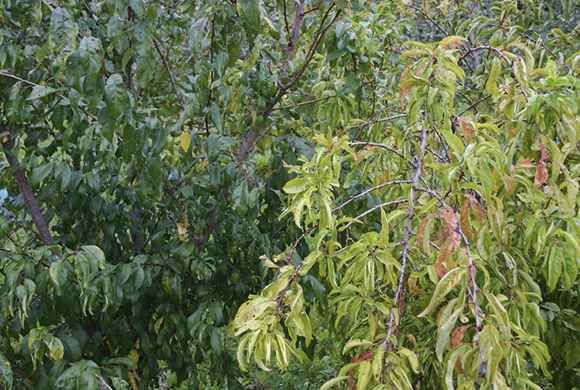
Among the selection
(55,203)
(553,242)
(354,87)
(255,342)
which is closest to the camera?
(255,342)

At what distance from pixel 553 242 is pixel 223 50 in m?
1.03

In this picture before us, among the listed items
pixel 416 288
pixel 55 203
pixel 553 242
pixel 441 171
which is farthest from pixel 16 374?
pixel 553 242

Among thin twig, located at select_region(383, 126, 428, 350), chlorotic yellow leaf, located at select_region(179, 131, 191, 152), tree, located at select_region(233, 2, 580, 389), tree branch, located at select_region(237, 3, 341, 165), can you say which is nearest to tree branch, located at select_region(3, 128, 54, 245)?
chlorotic yellow leaf, located at select_region(179, 131, 191, 152)

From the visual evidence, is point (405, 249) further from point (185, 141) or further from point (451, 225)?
point (185, 141)

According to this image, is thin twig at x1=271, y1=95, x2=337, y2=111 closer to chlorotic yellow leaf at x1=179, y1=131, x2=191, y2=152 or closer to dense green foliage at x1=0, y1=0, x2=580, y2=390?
dense green foliage at x1=0, y1=0, x2=580, y2=390

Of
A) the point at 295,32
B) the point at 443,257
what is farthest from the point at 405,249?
the point at 295,32

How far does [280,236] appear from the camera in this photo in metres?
2.63

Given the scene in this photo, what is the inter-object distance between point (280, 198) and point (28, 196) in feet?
2.65

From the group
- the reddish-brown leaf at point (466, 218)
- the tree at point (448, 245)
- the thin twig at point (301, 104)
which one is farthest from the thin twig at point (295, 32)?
the reddish-brown leaf at point (466, 218)

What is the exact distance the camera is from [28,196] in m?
2.46

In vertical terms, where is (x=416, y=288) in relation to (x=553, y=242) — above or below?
below

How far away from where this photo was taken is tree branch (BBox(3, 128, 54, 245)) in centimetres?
237

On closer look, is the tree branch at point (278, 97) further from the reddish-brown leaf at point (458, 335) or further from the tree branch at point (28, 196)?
the reddish-brown leaf at point (458, 335)

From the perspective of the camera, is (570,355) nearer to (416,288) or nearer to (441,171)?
(416,288)
